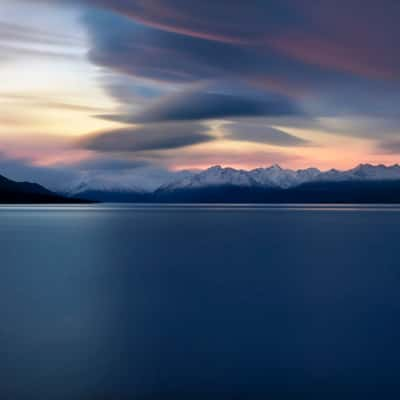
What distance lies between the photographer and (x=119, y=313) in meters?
24.0

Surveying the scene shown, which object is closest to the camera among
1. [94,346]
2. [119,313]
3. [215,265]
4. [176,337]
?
[94,346]

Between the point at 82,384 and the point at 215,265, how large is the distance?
2786 cm

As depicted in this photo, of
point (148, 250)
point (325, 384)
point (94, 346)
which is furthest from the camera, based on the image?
point (148, 250)

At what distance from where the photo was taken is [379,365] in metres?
16.1

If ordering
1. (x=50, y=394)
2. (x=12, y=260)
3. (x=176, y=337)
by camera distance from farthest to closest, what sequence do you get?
(x=12, y=260)
(x=176, y=337)
(x=50, y=394)

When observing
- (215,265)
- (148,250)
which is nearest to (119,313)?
(215,265)

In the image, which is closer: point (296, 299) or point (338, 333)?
point (338, 333)

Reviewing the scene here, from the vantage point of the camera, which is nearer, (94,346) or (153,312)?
(94,346)

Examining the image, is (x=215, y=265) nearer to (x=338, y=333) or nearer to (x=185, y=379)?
(x=338, y=333)

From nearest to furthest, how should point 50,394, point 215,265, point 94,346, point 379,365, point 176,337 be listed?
point 50,394 < point 379,365 < point 94,346 < point 176,337 < point 215,265

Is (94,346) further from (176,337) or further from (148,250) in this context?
(148,250)

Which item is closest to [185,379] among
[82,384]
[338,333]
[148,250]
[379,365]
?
[82,384]

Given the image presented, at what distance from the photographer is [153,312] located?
24062 mm

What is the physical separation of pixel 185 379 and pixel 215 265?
89.2 feet
